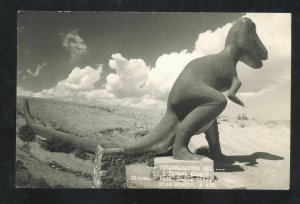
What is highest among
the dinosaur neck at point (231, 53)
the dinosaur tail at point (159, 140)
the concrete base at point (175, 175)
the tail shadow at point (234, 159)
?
the dinosaur neck at point (231, 53)

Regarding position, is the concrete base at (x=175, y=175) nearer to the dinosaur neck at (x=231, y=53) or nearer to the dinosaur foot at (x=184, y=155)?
the dinosaur foot at (x=184, y=155)

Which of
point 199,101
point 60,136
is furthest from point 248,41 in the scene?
point 60,136

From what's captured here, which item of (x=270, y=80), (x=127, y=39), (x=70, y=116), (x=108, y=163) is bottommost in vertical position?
(x=108, y=163)

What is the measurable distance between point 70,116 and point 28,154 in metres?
0.69

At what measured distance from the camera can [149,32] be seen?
7.38 metres

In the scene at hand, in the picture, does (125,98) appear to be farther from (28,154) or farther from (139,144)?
(28,154)

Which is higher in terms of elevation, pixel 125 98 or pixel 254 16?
pixel 254 16

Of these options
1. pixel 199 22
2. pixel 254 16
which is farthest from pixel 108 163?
pixel 254 16

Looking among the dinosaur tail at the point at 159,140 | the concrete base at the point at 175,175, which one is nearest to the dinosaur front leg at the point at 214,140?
the concrete base at the point at 175,175

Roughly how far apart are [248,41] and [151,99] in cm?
137

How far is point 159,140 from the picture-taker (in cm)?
734

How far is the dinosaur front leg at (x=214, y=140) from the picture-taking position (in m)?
7.34

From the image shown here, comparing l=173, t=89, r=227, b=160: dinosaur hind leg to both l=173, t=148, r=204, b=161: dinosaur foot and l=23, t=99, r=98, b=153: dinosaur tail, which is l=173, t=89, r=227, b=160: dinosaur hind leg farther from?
l=23, t=99, r=98, b=153: dinosaur tail

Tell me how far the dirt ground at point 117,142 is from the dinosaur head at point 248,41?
0.77 metres
